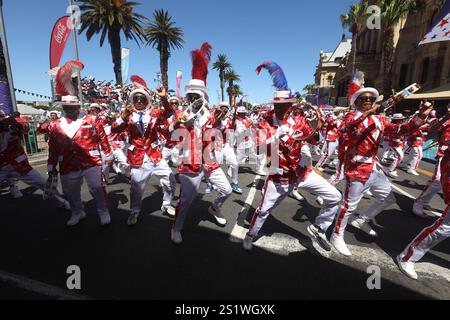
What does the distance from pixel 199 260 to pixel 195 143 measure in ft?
5.07

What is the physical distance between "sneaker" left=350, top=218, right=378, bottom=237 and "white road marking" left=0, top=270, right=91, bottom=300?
3.88 metres

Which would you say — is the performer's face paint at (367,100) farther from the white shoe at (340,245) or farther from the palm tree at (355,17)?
the palm tree at (355,17)

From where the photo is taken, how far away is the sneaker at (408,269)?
2.88m

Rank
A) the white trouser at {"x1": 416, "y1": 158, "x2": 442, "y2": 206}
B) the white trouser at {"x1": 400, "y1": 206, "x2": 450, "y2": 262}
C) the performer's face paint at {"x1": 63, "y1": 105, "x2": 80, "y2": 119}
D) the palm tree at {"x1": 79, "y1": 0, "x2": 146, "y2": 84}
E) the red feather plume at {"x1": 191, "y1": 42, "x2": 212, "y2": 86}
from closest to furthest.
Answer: the white trouser at {"x1": 400, "y1": 206, "x2": 450, "y2": 262} < the red feather plume at {"x1": 191, "y1": 42, "x2": 212, "y2": 86} < the performer's face paint at {"x1": 63, "y1": 105, "x2": 80, "y2": 119} < the white trouser at {"x1": 416, "y1": 158, "x2": 442, "y2": 206} < the palm tree at {"x1": 79, "y1": 0, "x2": 146, "y2": 84}

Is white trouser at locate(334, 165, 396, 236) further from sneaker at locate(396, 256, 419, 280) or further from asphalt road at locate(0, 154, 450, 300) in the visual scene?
sneaker at locate(396, 256, 419, 280)

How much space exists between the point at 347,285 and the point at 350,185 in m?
1.28

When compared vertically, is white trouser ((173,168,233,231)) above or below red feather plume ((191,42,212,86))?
below

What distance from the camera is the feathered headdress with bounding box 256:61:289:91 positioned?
129 inches

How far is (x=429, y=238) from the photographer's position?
2863 millimetres

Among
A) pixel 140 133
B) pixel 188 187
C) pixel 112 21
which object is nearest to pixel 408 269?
pixel 188 187

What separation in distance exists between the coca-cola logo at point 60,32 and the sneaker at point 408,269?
594 inches

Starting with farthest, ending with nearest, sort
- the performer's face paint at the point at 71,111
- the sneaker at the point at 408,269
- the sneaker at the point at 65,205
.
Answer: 1. the sneaker at the point at 65,205
2. the performer's face paint at the point at 71,111
3. the sneaker at the point at 408,269

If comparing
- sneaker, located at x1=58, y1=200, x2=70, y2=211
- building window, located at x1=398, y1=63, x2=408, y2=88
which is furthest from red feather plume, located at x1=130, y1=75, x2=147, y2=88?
building window, located at x1=398, y1=63, x2=408, y2=88

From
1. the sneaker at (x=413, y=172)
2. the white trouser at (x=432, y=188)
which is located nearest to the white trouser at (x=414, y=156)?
the sneaker at (x=413, y=172)
